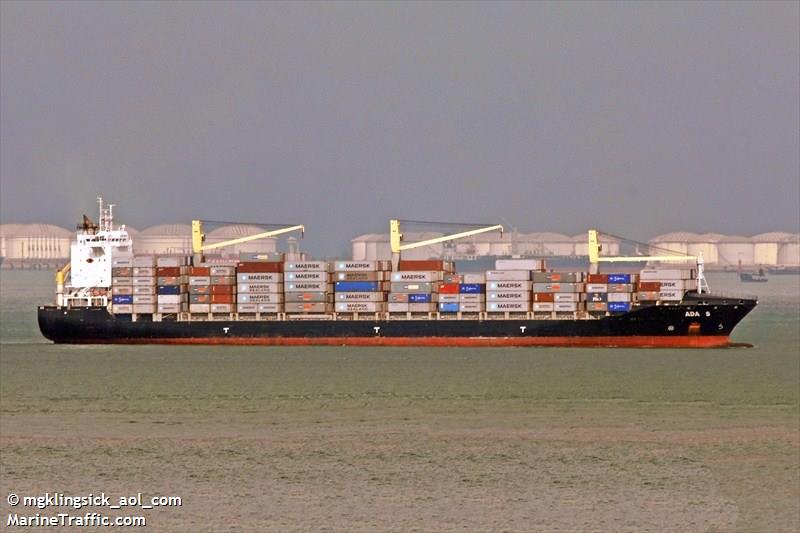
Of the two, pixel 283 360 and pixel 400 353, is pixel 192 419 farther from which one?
pixel 400 353

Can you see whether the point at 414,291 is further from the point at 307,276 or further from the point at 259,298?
the point at 259,298

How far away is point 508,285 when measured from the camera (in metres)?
58.2

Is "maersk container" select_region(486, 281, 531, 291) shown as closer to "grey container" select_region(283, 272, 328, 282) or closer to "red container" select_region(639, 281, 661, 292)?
"red container" select_region(639, 281, 661, 292)

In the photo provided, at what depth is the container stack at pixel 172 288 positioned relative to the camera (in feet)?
198

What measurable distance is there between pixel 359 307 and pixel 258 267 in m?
5.33

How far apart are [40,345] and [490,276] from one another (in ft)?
73.3

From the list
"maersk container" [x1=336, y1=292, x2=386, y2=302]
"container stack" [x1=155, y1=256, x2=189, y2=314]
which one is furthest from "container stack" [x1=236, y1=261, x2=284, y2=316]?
"maersk container" [x1=336, y1=292, x2=386, y2=302]

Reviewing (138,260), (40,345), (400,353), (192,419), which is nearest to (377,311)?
(400,353)

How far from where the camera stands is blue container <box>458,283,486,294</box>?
5819 cm

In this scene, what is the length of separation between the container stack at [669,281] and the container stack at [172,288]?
70.1ft

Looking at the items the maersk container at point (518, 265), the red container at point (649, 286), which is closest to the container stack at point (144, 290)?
the maersk container at point (518, 265)

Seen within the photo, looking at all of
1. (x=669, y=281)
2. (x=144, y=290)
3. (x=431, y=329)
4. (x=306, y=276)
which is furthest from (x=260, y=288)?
(x=669, y=281)

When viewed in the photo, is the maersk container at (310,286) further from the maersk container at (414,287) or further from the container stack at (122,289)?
the container stack at (122,289)

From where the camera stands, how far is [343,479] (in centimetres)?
2700
